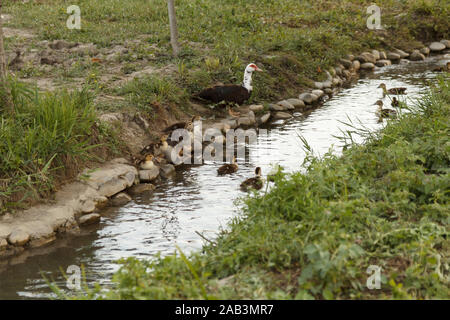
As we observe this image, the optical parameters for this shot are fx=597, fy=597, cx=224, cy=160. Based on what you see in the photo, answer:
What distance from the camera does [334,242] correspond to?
13.7ft

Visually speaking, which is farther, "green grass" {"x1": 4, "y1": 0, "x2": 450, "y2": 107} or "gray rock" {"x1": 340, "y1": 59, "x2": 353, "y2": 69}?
"gray rock" {"x1": 340, "y1": 59, "x2": 353, "y2": 69}

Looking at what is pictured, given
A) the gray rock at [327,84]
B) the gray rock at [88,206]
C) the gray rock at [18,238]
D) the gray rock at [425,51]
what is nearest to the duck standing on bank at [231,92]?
the gray rock at [327,84]

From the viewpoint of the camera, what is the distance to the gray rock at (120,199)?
756 centimetres

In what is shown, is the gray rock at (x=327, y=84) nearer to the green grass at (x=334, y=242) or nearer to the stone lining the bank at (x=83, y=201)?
the stone lining the bank at (x=83, y=201)

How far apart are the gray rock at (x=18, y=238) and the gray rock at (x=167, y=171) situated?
260cm

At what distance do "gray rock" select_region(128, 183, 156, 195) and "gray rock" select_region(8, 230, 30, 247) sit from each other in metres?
1.86

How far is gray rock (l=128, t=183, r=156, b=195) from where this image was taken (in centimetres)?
795

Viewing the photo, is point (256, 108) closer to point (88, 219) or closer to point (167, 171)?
point (167, 171)

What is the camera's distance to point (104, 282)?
17.7ft

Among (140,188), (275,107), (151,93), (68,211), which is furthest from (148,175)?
(275,107)

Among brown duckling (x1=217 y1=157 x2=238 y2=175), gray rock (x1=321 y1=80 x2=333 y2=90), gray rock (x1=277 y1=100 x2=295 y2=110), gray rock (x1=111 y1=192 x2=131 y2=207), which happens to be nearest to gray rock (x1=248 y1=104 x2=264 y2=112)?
gray rock (x1=277 y1=100 x2=295 y2=110)

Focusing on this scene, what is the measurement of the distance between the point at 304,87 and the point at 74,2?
8.20 m

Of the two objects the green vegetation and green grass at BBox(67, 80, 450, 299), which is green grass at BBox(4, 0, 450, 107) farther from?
green grass at BBox(67, 80, 450, 299)

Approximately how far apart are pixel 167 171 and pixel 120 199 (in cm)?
115
